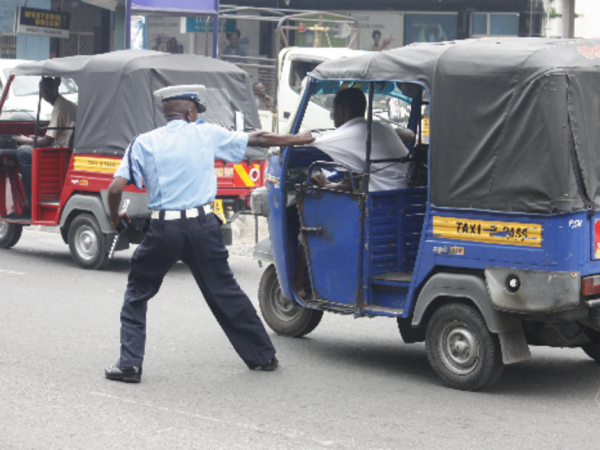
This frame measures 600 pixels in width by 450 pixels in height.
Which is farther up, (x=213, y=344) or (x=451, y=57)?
(x=451, y=57)

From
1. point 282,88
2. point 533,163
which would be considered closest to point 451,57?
point 533,163

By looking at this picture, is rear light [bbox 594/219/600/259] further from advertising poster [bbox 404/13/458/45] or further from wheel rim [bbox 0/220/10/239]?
advertising poster [bbox 404/13/458/45]

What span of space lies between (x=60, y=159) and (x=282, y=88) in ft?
19.4

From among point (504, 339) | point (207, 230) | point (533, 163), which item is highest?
point (533, 163)

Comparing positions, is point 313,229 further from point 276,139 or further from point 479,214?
point 479,214

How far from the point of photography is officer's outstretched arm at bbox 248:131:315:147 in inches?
236

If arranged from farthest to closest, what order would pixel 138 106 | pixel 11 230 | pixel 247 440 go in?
pixel 11 230 < pixel 138 106 < pixel 247 440

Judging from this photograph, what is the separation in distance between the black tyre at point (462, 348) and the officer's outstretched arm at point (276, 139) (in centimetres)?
133

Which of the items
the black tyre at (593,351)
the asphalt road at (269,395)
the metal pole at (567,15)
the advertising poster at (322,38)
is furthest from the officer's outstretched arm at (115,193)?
the metal pole at (567,15)

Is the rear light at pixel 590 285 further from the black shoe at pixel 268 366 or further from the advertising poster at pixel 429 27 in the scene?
the advertising poster at pixel 429 27

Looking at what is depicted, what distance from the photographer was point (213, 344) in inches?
287

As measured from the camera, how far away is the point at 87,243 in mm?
10867

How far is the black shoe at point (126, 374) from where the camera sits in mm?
6055

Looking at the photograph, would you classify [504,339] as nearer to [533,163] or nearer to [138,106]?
[533,163]
